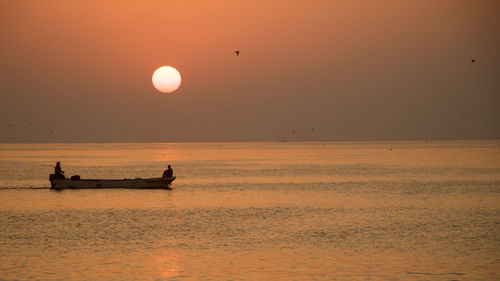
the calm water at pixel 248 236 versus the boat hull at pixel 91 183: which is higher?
the boat hull at pixel 91 183

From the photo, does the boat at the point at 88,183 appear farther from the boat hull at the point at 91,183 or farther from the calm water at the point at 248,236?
the calm water at the point at 248,236

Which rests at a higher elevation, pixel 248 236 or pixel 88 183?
pixel 88 183

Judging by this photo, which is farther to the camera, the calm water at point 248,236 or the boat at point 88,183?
the boat at point 88,183

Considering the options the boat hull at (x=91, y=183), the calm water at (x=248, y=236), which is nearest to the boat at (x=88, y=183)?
the boat hull at (x=91, y=183)

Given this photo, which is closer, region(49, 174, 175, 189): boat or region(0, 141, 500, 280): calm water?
region(0, 141, 500, 280): calm water

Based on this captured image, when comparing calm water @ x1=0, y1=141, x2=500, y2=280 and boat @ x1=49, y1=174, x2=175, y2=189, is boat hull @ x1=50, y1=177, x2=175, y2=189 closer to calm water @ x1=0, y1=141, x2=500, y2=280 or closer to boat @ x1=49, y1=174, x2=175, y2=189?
boat @ x1=49, y1=174, x2=175, y2=189

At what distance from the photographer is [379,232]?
43562 millimetres

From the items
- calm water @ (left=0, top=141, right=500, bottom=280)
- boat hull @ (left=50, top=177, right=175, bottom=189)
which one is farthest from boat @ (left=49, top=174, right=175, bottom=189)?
calm water @ (left=0, top=141, right=500, bottom=280)

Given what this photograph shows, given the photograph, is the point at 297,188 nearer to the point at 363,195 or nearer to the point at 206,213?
the point at 363,195

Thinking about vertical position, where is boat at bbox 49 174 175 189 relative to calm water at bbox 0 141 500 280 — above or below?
above

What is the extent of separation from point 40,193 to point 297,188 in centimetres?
2933

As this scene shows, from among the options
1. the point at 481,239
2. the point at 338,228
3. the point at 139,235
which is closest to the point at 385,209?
the point at 338,228

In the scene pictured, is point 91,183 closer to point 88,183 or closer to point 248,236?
point 88,183

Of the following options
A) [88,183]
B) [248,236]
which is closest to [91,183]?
[88,183]
